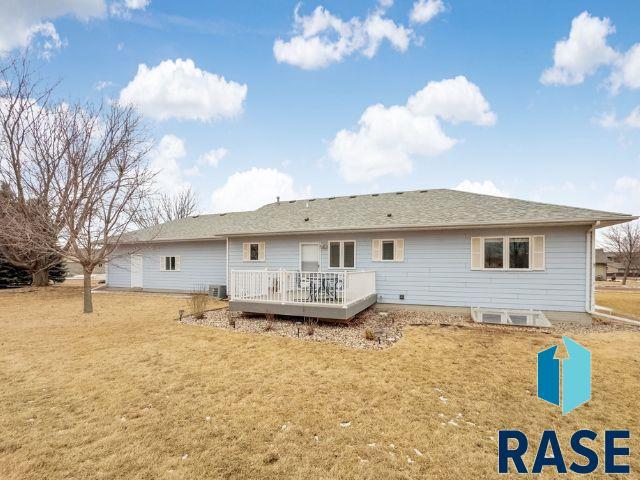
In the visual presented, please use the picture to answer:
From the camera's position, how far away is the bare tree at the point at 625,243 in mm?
30672

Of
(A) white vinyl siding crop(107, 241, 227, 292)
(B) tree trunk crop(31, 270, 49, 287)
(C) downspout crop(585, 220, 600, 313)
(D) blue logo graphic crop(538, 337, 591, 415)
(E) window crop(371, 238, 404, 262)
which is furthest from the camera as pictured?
(B) tree trunk crop(31, 270, 49, 287)

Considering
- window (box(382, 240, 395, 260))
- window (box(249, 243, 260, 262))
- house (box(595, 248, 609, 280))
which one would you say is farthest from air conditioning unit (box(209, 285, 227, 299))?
house (box(595, 248, 609, 280))

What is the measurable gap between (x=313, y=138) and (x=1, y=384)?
1633cm

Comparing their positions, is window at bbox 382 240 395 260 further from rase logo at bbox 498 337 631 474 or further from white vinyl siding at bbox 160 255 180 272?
white vinyl siding at bbox 160 255 180 272

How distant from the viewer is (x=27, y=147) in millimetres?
13820

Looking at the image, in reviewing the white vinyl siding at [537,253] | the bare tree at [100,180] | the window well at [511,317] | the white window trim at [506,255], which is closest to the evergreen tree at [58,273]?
the bare tree at [100,180]

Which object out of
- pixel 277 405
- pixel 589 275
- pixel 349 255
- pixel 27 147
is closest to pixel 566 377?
pixel 277 405

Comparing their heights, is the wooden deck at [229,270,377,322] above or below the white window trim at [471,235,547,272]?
below

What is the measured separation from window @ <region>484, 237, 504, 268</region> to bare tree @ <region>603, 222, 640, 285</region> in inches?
1263

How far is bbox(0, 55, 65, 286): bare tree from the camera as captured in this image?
1246 cm

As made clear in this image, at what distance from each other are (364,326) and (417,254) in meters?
3.66

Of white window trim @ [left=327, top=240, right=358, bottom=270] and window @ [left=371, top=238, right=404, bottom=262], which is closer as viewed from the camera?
window @ [left=371, top=238, right=404, bottom=262]

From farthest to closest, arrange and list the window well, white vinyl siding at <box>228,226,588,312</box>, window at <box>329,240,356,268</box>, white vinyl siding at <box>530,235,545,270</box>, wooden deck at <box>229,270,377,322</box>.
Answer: window at <box>329,240,356,268</box>, white vinyl siding at <box>530,235,545,270</box>, white vinyl siding at <box>228,226,588,312</box>, the window well, wooden deck at <box>229,270,377,322</box>

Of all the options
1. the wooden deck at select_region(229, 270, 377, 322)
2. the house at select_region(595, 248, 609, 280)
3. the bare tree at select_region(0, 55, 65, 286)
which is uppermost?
the bare tree at select_region(0, 55, 65, 286)
